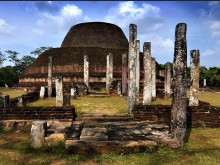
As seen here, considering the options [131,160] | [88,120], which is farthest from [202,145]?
[88,120]

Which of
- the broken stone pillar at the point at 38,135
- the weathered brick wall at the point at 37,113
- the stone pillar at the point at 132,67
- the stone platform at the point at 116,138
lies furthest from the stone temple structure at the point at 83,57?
the broken stone pillar at the point at 38,135

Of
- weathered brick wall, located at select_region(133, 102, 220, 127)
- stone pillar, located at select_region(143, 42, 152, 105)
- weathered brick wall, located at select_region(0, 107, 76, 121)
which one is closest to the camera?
weathered brick wall, located at select_region(133, 102, 220, 127)

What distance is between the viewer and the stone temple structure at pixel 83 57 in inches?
1112

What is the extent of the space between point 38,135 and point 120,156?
2.08 meters

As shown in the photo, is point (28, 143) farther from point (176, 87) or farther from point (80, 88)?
point (80, 88)

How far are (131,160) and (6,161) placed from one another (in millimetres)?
2502

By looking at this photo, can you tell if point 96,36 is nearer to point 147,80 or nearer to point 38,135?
point 147,80

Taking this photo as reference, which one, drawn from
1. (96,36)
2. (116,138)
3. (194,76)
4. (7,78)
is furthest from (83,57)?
(116,138)

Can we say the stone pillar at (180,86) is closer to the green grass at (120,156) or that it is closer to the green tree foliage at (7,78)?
the green grass at (120,156)

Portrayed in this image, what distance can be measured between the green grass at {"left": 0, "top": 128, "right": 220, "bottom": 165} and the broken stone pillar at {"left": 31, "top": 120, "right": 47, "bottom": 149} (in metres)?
0.16

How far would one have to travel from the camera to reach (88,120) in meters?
9.08

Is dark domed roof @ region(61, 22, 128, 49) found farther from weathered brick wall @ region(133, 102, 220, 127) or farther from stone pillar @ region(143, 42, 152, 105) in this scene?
weathered brick wall @ region(133, 102, 220, 127)

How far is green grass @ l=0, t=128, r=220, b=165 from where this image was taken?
18.5 ft

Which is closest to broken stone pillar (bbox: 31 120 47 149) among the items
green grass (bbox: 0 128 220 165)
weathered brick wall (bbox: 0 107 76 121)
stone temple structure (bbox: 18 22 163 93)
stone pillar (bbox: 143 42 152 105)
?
green grass (bbox: 0 128 220 165)
